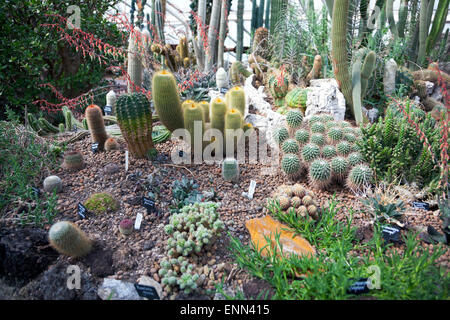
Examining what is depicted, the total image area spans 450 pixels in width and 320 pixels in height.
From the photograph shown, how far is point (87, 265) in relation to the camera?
2094mm

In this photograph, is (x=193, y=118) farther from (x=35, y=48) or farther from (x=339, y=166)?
(x=35, y=48)

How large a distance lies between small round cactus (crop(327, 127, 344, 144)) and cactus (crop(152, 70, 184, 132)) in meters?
1.42

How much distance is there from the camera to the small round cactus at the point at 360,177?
2695 mm

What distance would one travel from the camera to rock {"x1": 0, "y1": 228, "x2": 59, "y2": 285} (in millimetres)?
1968

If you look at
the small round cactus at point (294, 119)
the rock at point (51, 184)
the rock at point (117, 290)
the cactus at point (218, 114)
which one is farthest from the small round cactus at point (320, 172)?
the rock at point (51, 184)

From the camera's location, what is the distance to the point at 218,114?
304 cm

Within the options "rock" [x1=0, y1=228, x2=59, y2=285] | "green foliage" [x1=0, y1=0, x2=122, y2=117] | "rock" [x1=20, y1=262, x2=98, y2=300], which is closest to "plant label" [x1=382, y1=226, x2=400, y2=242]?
"rock" [x1=20, y1=262, x2=98, y2=300]

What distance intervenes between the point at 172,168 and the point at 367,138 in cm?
179

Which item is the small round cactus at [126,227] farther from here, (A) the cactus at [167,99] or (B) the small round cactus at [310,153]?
(B) the small round cactus at [310,153]

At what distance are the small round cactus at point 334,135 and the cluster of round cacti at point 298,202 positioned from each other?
0.69m

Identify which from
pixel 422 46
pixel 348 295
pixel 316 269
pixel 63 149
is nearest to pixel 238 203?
pixel 316 269

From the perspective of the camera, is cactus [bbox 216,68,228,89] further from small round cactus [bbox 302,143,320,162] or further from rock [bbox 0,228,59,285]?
rock [bbox 0,228,59,285]

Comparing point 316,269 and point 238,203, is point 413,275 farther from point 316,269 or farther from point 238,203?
point 238,203

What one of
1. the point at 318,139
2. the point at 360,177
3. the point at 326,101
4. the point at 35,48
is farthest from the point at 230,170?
the point at 35,48
